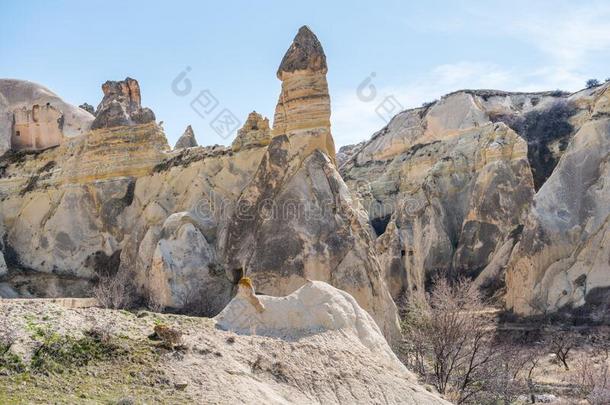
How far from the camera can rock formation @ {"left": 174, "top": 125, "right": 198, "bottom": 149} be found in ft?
132

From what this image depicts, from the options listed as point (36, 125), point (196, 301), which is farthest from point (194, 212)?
point (36, 125)

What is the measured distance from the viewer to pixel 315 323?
11953mm

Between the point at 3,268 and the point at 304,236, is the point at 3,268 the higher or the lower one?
the lower one

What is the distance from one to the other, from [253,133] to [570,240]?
10.3 metres

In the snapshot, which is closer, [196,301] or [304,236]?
[304,236]

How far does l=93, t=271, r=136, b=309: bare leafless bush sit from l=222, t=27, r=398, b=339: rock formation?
298 centimetres

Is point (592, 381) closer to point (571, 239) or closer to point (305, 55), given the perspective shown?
point (571, 239)

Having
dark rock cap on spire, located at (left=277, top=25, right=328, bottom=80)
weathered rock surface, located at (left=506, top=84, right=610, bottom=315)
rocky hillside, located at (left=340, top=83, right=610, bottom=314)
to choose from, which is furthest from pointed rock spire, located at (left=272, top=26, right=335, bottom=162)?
rocky hillside, located at (left=340, top=83, right=610, bottom=314)

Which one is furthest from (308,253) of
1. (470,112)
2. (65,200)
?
(470,112)

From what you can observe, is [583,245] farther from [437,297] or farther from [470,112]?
[470,112]

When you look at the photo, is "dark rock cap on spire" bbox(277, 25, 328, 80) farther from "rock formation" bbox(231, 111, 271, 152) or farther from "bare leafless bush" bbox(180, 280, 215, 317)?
"bare leafless bush" bbox(180, 280, 215, 317)

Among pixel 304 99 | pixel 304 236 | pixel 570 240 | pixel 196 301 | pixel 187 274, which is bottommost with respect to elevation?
pixel 196 301

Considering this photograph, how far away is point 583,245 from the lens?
25.8 m

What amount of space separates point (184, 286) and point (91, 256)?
8.04 metres
